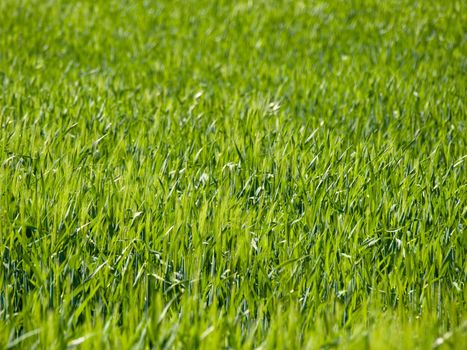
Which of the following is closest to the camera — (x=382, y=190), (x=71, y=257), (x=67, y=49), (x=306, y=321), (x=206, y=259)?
(x=306, y=321)

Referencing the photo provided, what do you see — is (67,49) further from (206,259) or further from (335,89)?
(206,259)

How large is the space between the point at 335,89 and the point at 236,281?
127 inches

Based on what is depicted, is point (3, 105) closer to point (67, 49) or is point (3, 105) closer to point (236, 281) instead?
point (67, 49)

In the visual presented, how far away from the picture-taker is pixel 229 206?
109 inches

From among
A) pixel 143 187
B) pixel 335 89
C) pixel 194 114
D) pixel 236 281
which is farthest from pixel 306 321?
pixel 335 89

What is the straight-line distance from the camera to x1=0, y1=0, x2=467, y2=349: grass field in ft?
6.54

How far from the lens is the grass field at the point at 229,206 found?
199 cm

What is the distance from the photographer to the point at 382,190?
314cm

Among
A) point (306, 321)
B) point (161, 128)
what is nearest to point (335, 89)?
point (161, 128)

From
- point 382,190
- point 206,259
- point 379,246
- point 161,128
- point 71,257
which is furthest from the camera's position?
point 161,128

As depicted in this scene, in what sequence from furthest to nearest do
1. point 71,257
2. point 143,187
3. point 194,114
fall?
1. point 194,114
2. point 143,187
3. point 71,257

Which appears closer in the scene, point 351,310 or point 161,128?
point 351,310

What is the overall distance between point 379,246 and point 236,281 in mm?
595

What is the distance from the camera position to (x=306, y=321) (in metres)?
2.05
